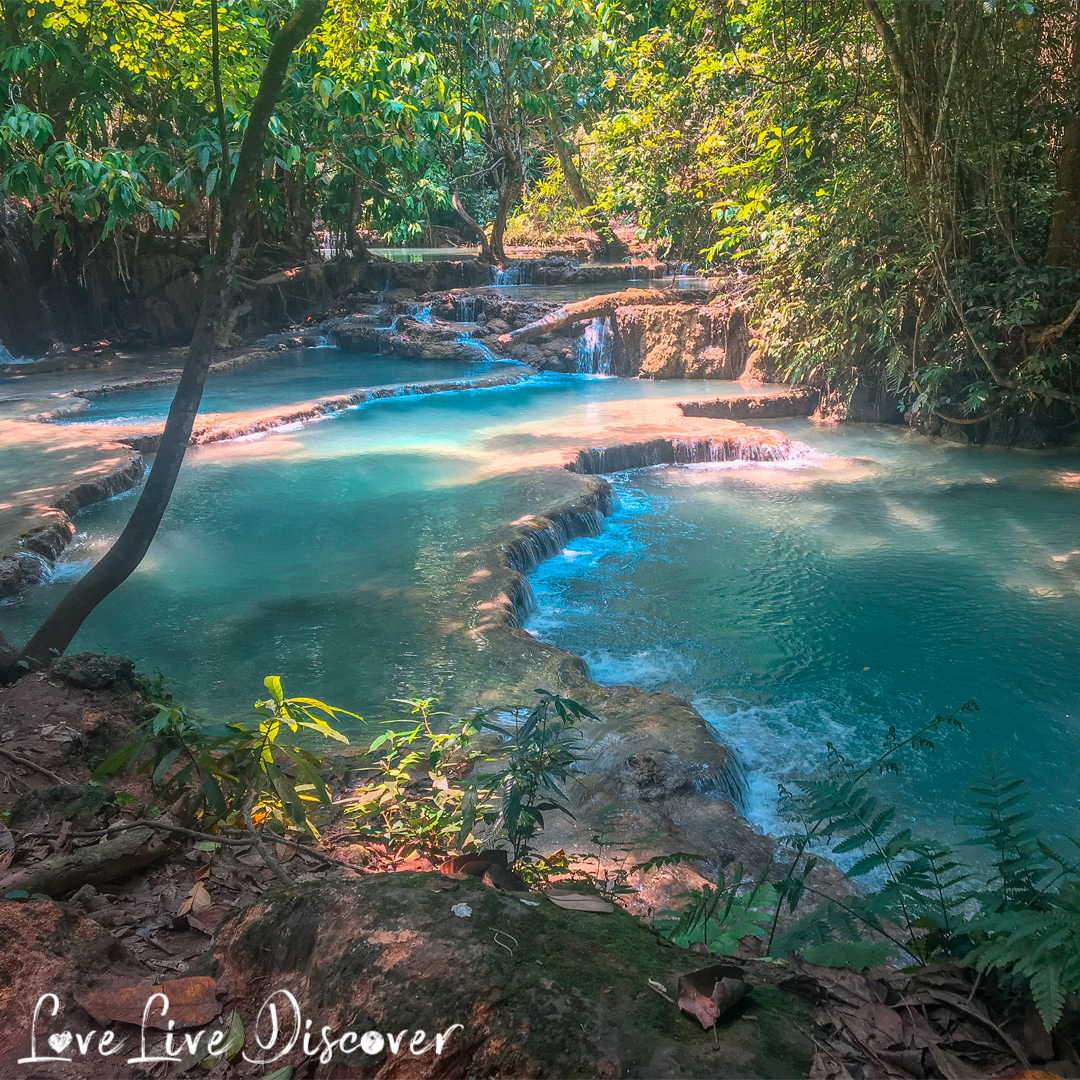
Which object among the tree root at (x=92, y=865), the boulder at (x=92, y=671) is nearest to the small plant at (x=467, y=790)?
the tree root at (x=92, y=865)

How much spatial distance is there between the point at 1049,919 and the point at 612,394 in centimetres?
1468

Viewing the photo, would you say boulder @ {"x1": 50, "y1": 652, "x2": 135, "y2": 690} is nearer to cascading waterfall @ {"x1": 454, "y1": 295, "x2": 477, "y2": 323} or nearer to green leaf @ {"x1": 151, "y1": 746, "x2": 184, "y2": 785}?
green leaf @ {"x1": 151, "y1": 746, "x2": 184, "y2": 785}

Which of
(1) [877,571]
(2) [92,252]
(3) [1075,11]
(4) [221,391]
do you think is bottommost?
(1) [877,571]

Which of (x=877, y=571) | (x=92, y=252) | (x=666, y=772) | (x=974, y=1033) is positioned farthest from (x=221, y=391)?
(x=974, y=1033)

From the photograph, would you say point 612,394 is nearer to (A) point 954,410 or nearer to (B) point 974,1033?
(A) point 954,410

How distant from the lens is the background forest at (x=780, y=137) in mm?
7738

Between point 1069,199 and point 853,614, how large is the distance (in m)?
7.12

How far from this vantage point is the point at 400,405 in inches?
583

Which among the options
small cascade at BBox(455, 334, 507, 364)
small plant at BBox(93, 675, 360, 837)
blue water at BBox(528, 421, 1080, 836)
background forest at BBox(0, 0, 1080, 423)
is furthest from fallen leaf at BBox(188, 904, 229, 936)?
small cascade at BBox(455, 334, 507, 364)

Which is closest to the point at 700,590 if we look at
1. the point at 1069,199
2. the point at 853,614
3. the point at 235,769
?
the point at 853,614

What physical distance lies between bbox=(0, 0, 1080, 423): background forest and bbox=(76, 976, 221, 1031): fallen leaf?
6205 mm

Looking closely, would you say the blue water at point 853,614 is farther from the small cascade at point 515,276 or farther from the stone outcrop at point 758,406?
the small cascade at point 515,276

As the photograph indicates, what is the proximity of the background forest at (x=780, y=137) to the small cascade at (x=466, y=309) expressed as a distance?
5.11 m

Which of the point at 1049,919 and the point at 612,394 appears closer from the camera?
the point at 1049,919
